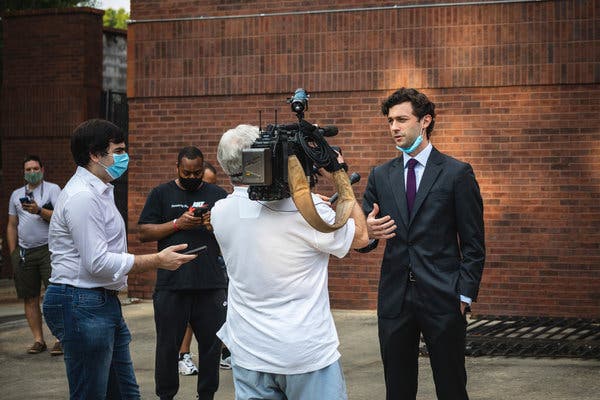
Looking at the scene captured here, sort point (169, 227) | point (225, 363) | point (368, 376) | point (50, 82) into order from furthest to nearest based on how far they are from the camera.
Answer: point (50, 82) < point (225, 363) < point (368, 376) < point (169, 227)

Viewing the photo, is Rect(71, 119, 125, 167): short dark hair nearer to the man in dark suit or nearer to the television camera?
the television camera

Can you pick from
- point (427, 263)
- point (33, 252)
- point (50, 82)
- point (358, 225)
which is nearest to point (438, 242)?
point (427, 263)

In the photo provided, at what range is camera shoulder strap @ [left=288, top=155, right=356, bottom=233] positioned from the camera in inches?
160

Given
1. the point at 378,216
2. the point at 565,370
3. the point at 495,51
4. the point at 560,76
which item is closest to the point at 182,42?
the point at 495,51

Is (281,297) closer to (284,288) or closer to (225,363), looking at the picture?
(284,288)

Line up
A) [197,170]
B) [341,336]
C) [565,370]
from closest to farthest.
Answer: [197,170], [565,370], [341,336]

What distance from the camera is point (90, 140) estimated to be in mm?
5188

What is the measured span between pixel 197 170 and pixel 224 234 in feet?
10.2

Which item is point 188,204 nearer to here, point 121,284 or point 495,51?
point 121,284

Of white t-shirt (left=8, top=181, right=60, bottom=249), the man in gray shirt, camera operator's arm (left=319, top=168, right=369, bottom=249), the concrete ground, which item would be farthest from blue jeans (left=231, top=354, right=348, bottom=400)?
white t-shirt (left=8, top=181, right=60, bottom=249)

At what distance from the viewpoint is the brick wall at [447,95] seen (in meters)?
11.4

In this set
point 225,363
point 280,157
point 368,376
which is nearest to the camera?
point 280,157

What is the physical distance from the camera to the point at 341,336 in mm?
10602

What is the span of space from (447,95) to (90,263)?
7622 mm
